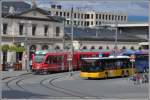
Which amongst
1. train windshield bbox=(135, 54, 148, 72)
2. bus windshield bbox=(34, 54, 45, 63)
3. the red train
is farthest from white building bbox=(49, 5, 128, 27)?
bus windshield bbox=(34, 54, 45, 63)

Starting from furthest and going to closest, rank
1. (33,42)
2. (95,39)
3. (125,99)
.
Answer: (95,39) < (33,42) < (125,99)

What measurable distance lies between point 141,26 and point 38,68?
4724cm

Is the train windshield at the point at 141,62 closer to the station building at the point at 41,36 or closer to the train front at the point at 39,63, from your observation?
the train front at the point at 39,63

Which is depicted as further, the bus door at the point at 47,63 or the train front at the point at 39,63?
the bus door at the point at 47,63

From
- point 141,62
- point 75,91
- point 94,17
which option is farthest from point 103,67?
point 94,17

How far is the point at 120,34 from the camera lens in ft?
309

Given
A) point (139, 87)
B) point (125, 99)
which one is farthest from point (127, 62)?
point (125, 99)

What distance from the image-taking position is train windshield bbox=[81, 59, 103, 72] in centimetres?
4412

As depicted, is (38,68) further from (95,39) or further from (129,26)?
(129,26)

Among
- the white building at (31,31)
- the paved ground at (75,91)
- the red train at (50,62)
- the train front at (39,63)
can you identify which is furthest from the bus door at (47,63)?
the paved ground at (75,91)

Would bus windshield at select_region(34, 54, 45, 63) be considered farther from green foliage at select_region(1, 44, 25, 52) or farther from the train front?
green foliage at select_region(1, 44, 25, 52)

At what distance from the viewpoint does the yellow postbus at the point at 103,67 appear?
4419cm

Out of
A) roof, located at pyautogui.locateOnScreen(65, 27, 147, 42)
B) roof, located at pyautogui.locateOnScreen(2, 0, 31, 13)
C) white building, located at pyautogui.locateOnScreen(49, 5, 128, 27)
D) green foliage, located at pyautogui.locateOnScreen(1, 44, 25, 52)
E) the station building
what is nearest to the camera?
green foliage, located at pyautogui.locateOnScreen(1, 44, 25, 52)

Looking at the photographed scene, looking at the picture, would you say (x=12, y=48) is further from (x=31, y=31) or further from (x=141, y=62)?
(x=141, y=62)
